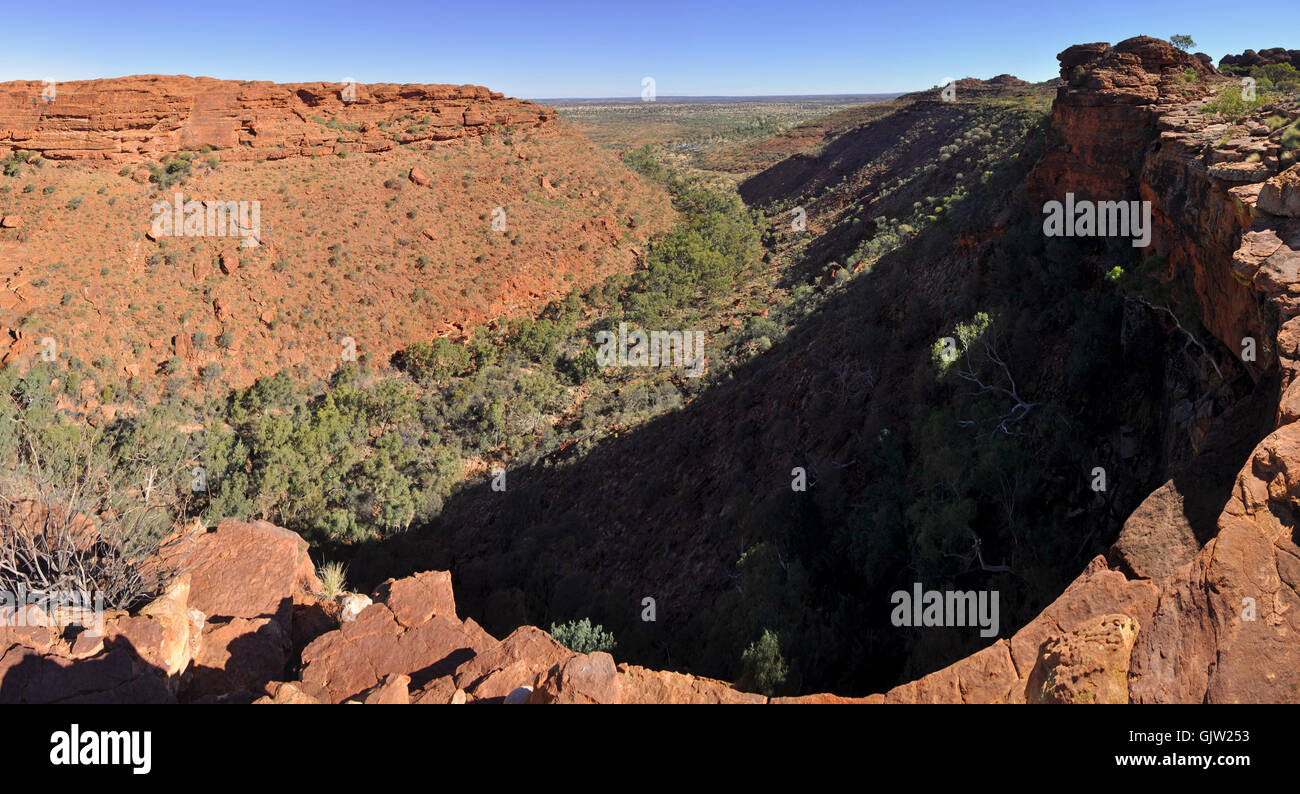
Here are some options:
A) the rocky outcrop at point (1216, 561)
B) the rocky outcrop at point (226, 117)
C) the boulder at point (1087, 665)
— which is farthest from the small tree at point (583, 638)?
the rocky outcrop at point (226, 117)

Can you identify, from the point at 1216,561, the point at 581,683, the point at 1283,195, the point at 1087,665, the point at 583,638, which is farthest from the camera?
the point at 583,638

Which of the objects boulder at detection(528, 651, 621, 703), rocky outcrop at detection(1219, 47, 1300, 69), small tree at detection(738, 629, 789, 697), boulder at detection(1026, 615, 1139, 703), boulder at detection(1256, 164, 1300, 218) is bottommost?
small tree at detection(738, 629, 789, 697)

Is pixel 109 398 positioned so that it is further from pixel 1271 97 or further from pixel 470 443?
pixel 1271 97

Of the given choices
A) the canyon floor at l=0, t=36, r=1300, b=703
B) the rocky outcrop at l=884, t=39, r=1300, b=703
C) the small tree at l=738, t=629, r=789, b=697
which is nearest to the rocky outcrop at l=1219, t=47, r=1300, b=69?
the canyon floor at l=0, t=36, r=1300, b=703

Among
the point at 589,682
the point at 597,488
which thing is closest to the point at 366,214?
the point at 597,488

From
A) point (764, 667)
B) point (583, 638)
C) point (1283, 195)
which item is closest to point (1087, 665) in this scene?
point (764, 667)

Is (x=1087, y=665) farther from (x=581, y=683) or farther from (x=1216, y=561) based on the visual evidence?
(x=581, y=683)

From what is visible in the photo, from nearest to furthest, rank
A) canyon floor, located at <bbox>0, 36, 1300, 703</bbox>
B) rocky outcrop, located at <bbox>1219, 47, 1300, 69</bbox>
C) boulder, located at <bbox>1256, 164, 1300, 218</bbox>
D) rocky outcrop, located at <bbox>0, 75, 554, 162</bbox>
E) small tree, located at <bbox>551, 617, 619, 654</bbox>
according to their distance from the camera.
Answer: canyon floor, located at <bbox>0, 36, 1300, 703</bbox>
boulder, located at <bbox>1256, 164, 1300, 218</bbox>
small tree, located at <bbox>551, 617, 619, 654</bbox>
rocky outcrop, located at <bbox>1219, 47, 1300, 69</bbox>
rocky outcrop, located at <bbox>0, 75, 554, 162</bbox>

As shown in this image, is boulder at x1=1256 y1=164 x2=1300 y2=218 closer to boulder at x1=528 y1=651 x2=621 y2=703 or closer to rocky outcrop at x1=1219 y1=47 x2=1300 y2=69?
boulder at x1=528 y1=651 x2=621 y2=703
